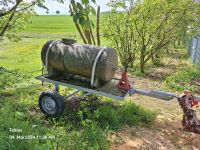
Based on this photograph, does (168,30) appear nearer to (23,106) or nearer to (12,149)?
(23,106)

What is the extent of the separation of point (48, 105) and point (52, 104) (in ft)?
0.34

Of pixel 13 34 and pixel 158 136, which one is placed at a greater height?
pixel 13 34

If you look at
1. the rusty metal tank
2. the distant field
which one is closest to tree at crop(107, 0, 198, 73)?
the rusty metal tank

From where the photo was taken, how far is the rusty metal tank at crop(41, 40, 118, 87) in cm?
567

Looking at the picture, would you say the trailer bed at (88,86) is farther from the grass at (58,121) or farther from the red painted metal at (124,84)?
the grass at (58,121)

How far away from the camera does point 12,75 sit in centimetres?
912

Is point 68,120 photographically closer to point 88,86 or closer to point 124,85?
point 88,86

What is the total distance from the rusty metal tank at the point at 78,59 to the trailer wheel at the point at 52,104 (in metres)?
0.64

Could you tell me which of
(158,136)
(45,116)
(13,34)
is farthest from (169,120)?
(13,34)

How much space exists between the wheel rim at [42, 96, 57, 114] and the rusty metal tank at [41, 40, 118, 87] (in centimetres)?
69

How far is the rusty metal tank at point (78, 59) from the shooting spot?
567cm

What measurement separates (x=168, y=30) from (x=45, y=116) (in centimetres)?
658
